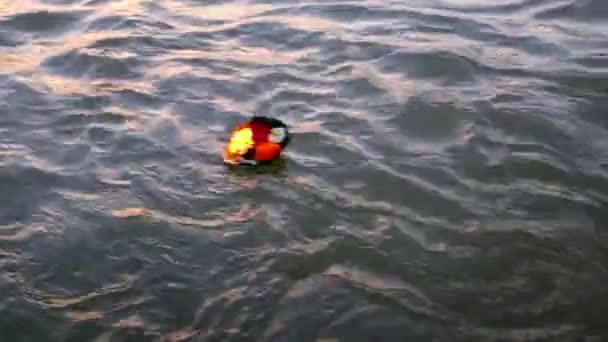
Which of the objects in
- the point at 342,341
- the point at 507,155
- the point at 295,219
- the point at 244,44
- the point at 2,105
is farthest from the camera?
the point at 244,44

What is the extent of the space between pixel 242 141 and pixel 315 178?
61 centimetres

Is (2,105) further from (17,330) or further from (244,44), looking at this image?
(17,330)

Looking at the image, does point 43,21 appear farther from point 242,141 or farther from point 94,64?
point 242,141

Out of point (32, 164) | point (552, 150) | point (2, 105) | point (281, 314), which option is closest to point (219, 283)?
point (281, 314)

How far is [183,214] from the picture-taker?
4809mm

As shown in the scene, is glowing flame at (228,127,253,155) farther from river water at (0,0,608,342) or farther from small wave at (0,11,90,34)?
small wave at (0,11,90,34)

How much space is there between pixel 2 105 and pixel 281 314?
12.4ft

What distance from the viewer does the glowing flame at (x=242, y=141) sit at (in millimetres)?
5223

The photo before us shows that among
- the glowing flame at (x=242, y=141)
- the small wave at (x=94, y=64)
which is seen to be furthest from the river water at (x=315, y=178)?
the glowing flame at (x=242, y=141)

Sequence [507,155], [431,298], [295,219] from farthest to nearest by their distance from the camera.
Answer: [507,155]
[295,219]
[431,298]

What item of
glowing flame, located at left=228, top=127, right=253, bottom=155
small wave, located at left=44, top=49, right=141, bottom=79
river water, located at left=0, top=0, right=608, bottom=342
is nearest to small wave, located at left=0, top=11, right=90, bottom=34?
river water, located at left=0, top=0, right=608, bottom=342

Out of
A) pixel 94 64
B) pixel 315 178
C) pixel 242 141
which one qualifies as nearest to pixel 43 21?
pixel 94 64

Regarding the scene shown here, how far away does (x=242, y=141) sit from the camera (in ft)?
17.2

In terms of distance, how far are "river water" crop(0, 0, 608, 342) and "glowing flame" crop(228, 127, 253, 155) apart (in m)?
0.18
